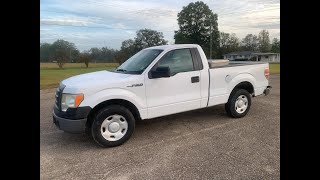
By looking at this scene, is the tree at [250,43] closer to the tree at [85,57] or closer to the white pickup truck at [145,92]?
the tree at [85,57]

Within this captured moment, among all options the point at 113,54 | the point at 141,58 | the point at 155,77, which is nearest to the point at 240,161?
the point at 155,77

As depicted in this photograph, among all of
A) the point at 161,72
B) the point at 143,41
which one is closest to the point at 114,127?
the point at 161,72

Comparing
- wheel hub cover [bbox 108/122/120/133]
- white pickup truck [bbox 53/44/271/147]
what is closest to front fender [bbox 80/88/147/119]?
white pickup truck [bbox 53/44/271/147]

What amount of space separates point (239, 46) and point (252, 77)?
165 feet

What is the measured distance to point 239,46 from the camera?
54.1m

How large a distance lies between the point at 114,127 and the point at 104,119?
0.78 feet

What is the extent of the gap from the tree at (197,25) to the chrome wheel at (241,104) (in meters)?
40.9

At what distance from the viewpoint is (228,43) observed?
171ft

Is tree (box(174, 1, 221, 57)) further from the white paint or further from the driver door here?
the driver door

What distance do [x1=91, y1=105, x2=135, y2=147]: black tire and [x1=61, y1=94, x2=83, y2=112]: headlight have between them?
15.5 inches

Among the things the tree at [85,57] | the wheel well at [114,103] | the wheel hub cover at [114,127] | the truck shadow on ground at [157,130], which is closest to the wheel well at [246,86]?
the truck shadow on ground at [157,130]

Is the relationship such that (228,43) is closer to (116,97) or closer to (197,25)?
(197,25)
